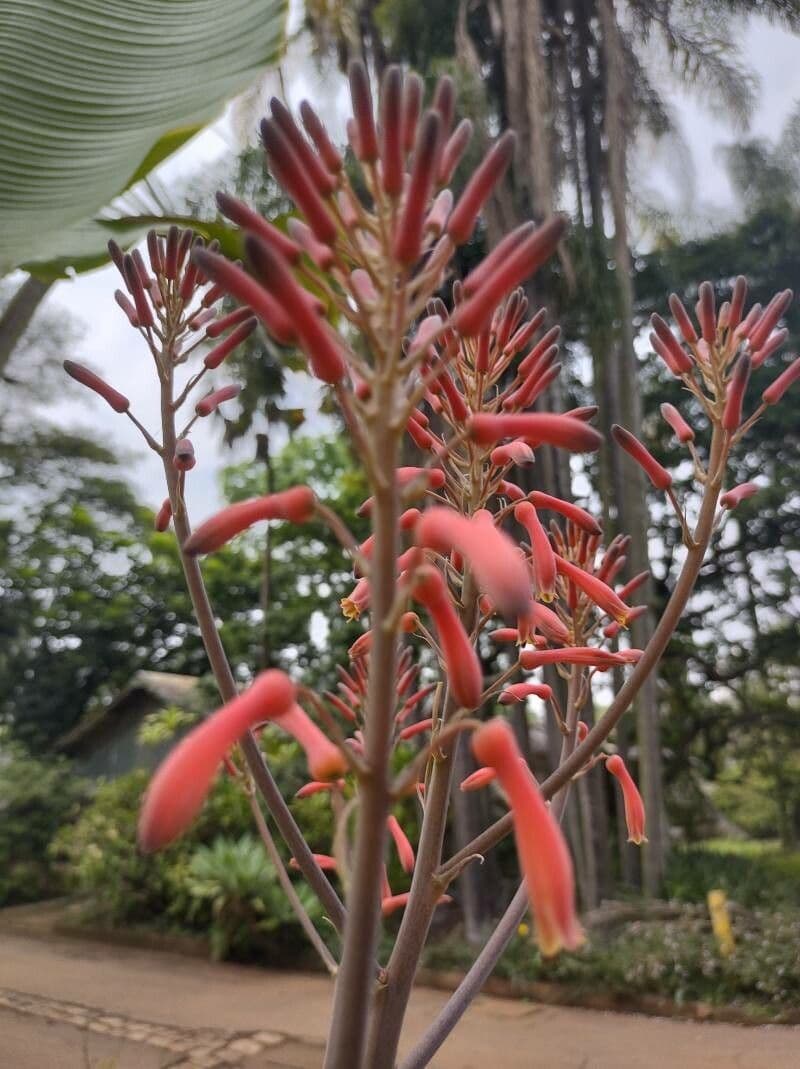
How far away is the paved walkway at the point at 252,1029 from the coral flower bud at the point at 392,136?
332 cm

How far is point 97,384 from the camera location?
1.24 metres

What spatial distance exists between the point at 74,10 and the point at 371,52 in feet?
30.2

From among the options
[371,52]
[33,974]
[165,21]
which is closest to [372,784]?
[165,21]

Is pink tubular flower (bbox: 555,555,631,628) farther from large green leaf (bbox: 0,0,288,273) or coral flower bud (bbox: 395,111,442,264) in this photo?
large green leaf (bbox: 0,0,288,273)

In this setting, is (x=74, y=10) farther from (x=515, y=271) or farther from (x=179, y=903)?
(x=179, y=903)

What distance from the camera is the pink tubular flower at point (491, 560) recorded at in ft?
1.77

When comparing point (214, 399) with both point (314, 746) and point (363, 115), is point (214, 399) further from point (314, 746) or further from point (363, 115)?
point (314, 746)

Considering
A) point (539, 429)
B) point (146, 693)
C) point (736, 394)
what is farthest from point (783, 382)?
point (146, 693)

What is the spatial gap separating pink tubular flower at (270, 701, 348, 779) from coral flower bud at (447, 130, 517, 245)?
0.39m

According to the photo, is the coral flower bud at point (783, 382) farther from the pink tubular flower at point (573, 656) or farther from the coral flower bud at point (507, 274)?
the coral flower bud at point (507, 274)

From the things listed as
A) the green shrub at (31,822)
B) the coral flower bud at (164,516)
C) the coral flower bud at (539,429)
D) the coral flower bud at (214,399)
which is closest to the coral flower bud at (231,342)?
the coral flower bud at (214,399)

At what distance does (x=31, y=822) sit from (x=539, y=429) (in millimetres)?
10989

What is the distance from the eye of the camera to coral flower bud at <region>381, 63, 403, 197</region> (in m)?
0.69

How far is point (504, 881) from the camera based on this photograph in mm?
8961
